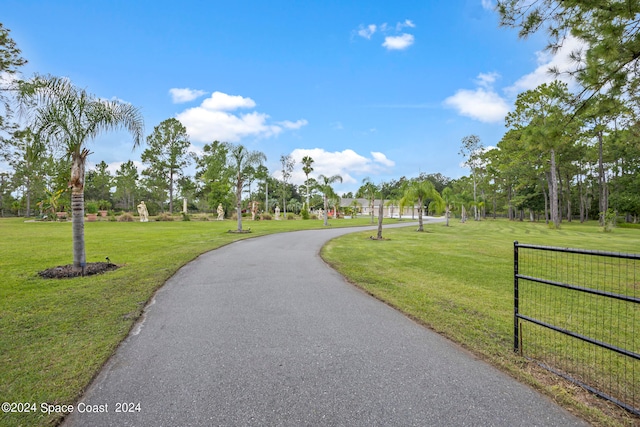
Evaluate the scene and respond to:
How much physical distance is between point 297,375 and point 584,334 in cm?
390

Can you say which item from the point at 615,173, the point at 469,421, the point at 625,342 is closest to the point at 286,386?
the point at 469,421

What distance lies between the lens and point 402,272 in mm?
7719

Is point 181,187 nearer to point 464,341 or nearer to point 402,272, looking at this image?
point 402,272

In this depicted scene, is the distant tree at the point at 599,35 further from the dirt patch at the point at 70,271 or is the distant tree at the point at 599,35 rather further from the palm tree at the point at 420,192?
the palm tree at the point at 420,192

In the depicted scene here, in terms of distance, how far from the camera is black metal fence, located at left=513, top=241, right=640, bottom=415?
2.55m

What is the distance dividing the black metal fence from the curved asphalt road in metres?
0.69

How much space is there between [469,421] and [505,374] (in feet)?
3.20

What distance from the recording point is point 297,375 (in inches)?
109

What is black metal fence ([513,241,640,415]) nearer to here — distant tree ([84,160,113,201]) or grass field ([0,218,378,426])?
grass field ([0,218,378,426])

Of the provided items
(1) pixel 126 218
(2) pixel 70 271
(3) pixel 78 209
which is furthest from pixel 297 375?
(1) pixel 126 218

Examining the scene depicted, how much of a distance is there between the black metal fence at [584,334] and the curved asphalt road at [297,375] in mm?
694

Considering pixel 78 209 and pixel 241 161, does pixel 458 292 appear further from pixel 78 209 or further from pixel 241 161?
pixel 241 161

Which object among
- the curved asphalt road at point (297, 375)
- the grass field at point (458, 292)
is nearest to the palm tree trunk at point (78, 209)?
the curved asphalt road at point (297, 375)

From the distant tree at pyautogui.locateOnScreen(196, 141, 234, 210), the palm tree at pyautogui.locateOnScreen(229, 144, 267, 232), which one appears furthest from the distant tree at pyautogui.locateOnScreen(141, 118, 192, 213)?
the palm tree at pyautogui.locateOnScreen(229, 144, 267, 232)
